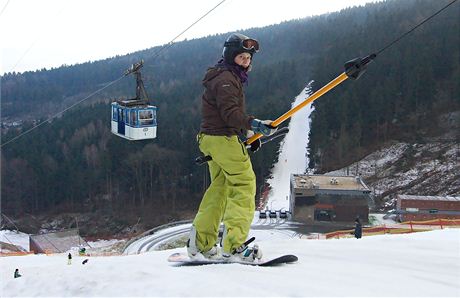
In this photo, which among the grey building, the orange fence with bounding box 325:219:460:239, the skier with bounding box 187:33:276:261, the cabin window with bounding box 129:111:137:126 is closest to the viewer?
the skier with bounding box 187:33:276:261

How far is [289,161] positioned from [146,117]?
4940 cm

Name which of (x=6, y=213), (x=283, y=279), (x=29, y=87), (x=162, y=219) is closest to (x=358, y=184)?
(x=162, y=219)

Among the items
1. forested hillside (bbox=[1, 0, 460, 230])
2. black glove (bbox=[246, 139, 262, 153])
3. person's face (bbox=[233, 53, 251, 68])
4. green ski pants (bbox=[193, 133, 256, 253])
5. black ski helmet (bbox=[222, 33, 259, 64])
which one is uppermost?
forested hillside (bbox=[1, 0, 460, 230])

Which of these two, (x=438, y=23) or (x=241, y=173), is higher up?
(x=438, y=23)

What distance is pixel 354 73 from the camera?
3.70 metres

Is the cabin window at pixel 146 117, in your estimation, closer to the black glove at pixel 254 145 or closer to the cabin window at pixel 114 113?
the cabin window at pixel 114 113

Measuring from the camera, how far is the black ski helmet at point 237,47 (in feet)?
13.8

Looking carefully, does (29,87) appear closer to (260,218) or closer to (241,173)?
(260,218)

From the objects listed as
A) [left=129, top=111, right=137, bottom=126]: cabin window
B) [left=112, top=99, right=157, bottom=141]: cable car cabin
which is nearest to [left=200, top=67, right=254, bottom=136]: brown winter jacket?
[left=112, top=99, right=157, bottom=141]: cable car cabin

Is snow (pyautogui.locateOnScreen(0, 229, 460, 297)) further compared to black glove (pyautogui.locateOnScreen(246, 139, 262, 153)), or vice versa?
black glove (pyautogui.locateOnScreen(246, 139, 262, 153))

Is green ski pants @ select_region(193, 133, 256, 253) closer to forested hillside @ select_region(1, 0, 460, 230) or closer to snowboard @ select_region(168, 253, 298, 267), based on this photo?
snowboard @ select_region(168, 253, 298, 267)

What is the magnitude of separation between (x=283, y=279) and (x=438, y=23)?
82556 mm

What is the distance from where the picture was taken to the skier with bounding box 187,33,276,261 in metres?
4.02

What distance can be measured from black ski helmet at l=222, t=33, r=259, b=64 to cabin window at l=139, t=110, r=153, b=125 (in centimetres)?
1105
